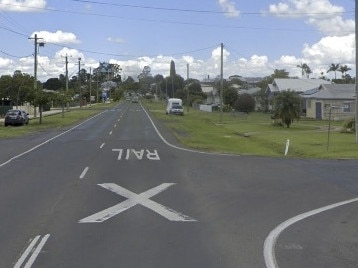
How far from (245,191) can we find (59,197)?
4.44m

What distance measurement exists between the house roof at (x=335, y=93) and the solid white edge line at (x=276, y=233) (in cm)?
6312

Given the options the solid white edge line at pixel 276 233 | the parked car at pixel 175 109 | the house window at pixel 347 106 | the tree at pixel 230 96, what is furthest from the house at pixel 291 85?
the solid white edge line at pixel 276 233

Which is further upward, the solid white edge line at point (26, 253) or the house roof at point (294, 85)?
the house roof at point (294, 85)

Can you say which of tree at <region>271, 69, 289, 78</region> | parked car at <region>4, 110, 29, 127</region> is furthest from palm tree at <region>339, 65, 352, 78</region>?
parked car at <region>4, 110, 29, 127</region>

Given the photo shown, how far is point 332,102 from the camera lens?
7444 centimetres

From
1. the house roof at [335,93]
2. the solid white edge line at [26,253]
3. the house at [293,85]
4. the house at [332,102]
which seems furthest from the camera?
the house at [293,85]

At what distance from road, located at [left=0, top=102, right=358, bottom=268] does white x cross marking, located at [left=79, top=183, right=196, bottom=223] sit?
2 cm

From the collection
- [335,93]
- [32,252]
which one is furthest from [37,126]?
[32,252]

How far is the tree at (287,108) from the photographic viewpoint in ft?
195

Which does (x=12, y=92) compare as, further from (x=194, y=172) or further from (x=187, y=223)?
(x=187, y=223)

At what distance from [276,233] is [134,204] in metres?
3.65

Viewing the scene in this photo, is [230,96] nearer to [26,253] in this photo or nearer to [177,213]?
[177,213]

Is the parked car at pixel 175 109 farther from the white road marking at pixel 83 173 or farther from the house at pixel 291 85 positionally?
the white road marking at pixel 83 173

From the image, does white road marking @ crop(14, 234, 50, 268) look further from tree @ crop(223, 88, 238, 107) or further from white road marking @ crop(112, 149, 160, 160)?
tree @ crop(223, 88, 238, 107)
